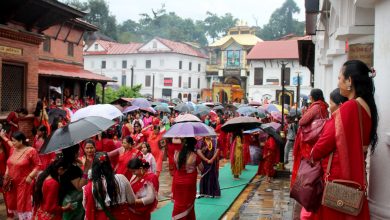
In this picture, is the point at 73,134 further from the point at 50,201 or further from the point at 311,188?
the point at 311,188

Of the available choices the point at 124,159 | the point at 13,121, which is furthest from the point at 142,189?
the point at 13,121

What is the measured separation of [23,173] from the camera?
22.2 ft

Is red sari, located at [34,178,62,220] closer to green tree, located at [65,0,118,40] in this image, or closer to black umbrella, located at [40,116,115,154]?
black umbrella, located at [40,116,115,154]

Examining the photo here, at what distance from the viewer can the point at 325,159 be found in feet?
11.9

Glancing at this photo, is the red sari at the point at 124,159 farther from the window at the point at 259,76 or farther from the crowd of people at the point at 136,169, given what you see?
the window at the point at 259,76

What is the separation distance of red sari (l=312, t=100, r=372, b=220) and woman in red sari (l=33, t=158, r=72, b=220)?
2973mm

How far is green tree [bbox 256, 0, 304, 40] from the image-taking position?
8244cm

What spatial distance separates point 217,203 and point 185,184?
8.95 feet

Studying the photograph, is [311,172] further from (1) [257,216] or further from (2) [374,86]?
(1) [257,216]

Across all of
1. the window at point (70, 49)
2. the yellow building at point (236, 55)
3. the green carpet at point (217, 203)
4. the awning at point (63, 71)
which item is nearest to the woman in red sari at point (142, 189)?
the green carpet at point (217, 203)

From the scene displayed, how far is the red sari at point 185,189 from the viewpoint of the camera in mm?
6625

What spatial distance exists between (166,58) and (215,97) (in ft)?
36.5

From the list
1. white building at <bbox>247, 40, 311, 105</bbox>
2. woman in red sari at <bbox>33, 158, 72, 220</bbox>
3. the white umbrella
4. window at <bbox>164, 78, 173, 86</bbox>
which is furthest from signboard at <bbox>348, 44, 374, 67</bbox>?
window at <bbox>164, 78, 173, 86</bbox>

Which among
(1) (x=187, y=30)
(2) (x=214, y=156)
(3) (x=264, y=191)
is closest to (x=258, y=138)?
(3) (x=264, y=191)
